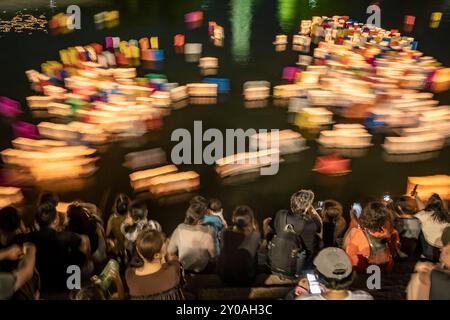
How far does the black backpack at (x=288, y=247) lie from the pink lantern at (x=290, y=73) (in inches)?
261

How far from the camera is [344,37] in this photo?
11.5 m

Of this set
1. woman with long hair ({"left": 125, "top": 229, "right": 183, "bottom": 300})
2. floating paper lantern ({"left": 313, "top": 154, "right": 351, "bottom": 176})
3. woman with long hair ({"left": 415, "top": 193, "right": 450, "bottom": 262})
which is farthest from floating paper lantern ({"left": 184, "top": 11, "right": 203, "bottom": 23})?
woman with long hair ({"left": 125, "top": 229, "right": 183, "bottom": 300})

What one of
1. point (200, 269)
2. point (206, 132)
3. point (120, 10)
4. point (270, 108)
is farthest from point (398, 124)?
point (120, 10)

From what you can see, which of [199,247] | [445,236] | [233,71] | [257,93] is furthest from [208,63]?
[445,236]

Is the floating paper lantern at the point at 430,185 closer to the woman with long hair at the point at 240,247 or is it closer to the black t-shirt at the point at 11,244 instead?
the woman with long hair at the point at 240,247

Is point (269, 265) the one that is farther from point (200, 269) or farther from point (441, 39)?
point (441, 39)

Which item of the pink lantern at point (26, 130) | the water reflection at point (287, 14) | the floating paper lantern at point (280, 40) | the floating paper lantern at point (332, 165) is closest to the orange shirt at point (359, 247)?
the floating paper lantern at point (332, 165)

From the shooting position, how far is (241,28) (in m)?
13.9

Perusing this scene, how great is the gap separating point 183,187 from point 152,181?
0.42m

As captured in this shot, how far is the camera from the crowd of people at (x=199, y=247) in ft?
8.98

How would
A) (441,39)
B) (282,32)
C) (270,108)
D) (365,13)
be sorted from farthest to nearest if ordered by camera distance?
(365,13)
(282,32)
(441,39)
(270,108)

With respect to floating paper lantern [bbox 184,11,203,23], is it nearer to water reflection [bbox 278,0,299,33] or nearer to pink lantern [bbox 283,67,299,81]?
water reflection [bbox 278,0,299,33]

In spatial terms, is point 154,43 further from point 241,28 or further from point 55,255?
point 55,255

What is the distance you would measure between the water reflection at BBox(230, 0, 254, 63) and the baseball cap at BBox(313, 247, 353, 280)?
883cm
